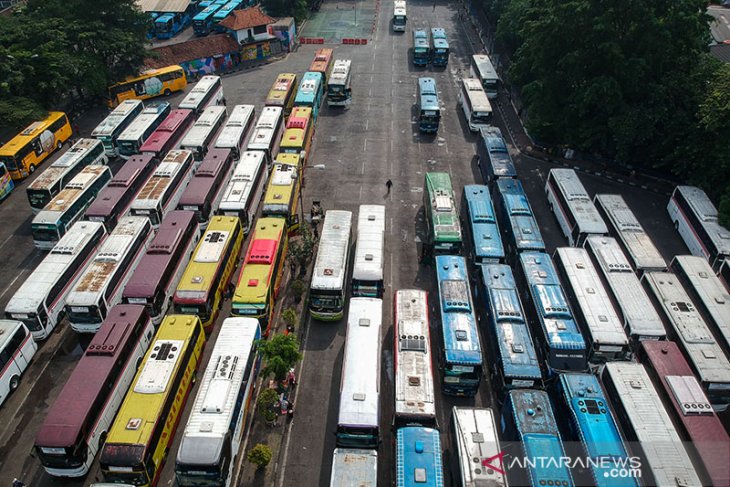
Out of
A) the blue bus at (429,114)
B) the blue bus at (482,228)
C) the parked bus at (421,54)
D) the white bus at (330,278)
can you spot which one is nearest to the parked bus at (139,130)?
the white bus at (330,278)

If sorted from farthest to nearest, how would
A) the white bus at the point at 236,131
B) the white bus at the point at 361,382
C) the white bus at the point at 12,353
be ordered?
the white bus at the point at 236,131 → the white bus at the point at 12,353 → the white bus at the point at 361,382

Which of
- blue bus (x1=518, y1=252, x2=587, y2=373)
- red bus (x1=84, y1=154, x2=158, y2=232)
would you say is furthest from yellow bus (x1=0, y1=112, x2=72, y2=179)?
blue bus (x1=518, y1=252, x2=587, y2=373)

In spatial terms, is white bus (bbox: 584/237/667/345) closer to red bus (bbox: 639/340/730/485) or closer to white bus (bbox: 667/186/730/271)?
red bus (bbox: 639/340/730/485)

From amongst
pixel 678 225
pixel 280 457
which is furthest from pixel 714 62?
pixel 280 457

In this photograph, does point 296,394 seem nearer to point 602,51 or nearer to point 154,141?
point 154,141

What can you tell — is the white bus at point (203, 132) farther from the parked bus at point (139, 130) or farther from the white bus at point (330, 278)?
the white bus at point (330, 278)

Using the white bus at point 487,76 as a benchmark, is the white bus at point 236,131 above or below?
above

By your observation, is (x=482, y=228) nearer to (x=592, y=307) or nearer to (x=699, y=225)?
(x=592, y=307)
